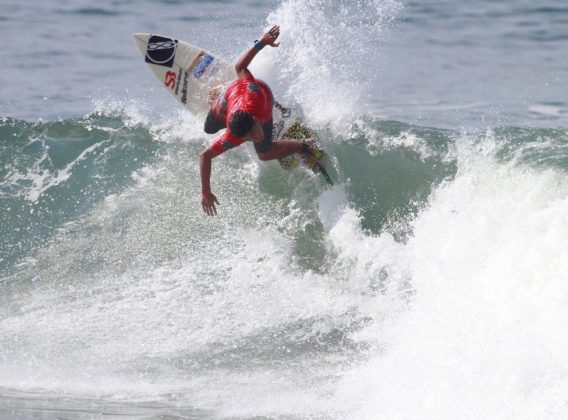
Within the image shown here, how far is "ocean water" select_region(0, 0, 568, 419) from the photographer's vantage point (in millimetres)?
6664

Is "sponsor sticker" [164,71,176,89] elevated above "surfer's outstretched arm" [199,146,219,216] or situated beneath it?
situated beneath

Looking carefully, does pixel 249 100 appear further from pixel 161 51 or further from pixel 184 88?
pixel 161 51

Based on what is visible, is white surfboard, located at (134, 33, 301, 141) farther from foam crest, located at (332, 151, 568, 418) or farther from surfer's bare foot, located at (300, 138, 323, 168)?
foam crest, located at (332, 151, 568, 418)

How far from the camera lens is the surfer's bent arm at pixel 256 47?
8578 millimetres

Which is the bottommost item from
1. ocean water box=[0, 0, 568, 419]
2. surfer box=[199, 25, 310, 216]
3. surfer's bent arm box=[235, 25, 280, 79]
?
ocean water box=[0, 0, 568, 419]

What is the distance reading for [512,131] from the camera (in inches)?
405

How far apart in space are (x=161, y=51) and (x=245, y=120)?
9.36 feet

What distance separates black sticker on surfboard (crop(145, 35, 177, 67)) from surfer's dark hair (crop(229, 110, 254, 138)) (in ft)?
8.76

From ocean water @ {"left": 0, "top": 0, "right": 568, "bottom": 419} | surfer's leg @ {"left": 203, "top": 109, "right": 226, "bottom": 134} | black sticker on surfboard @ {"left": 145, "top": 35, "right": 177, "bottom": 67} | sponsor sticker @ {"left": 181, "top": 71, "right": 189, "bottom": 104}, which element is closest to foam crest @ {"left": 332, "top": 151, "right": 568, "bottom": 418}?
ocean water @ {"left": 0, "top": 0, "right": 568, "bottom": 419}

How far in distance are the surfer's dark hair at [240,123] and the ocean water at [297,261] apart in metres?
1.62

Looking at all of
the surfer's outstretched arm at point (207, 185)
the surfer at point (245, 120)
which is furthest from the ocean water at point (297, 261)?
the surfer's outstretched arm at point (207, 185)

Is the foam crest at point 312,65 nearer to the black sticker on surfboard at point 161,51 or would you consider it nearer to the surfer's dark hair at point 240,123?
the black sticker on surfboard at point 161,51

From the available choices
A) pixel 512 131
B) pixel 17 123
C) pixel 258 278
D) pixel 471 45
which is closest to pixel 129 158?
pixel 17 123

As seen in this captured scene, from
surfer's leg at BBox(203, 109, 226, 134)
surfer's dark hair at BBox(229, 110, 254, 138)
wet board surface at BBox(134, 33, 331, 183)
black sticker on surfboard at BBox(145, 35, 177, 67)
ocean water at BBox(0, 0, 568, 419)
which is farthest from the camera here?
black sticker on surfboard at BBox(145, 35, 177, 67)
